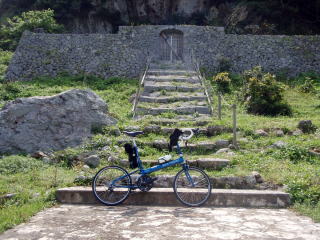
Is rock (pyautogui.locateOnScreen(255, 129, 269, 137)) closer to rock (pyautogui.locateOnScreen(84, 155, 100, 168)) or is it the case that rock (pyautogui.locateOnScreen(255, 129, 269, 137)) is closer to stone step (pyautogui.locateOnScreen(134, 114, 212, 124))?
stone step (pyautogui.locateOnScreen(134, 114, 212, 124))

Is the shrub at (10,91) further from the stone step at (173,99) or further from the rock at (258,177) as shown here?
the rock at (258,177)

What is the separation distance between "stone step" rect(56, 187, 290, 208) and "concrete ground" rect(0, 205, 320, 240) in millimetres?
215

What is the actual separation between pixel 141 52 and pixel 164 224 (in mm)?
14408

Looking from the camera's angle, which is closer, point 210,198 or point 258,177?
point 210,198

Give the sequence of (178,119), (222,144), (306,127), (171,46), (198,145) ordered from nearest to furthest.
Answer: (198,145) → (222,144) → (306,127) → (178,119) → (171,46)

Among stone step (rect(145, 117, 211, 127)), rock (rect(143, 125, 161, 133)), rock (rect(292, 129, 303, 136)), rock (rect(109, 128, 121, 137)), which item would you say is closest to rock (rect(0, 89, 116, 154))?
rock (rect(109, 128, 121, 137))

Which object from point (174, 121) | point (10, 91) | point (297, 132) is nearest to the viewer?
point (297, 132)

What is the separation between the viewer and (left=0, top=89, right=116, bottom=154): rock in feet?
27.5

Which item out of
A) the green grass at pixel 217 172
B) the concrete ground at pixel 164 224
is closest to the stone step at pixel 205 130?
the green grass at pixel 217 172

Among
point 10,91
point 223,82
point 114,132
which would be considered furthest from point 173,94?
point 10,91

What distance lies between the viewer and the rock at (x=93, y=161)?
7.40 meters

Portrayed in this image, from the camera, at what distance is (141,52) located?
59.8ft

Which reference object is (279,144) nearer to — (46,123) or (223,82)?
(46,123)

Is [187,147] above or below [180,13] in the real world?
below
